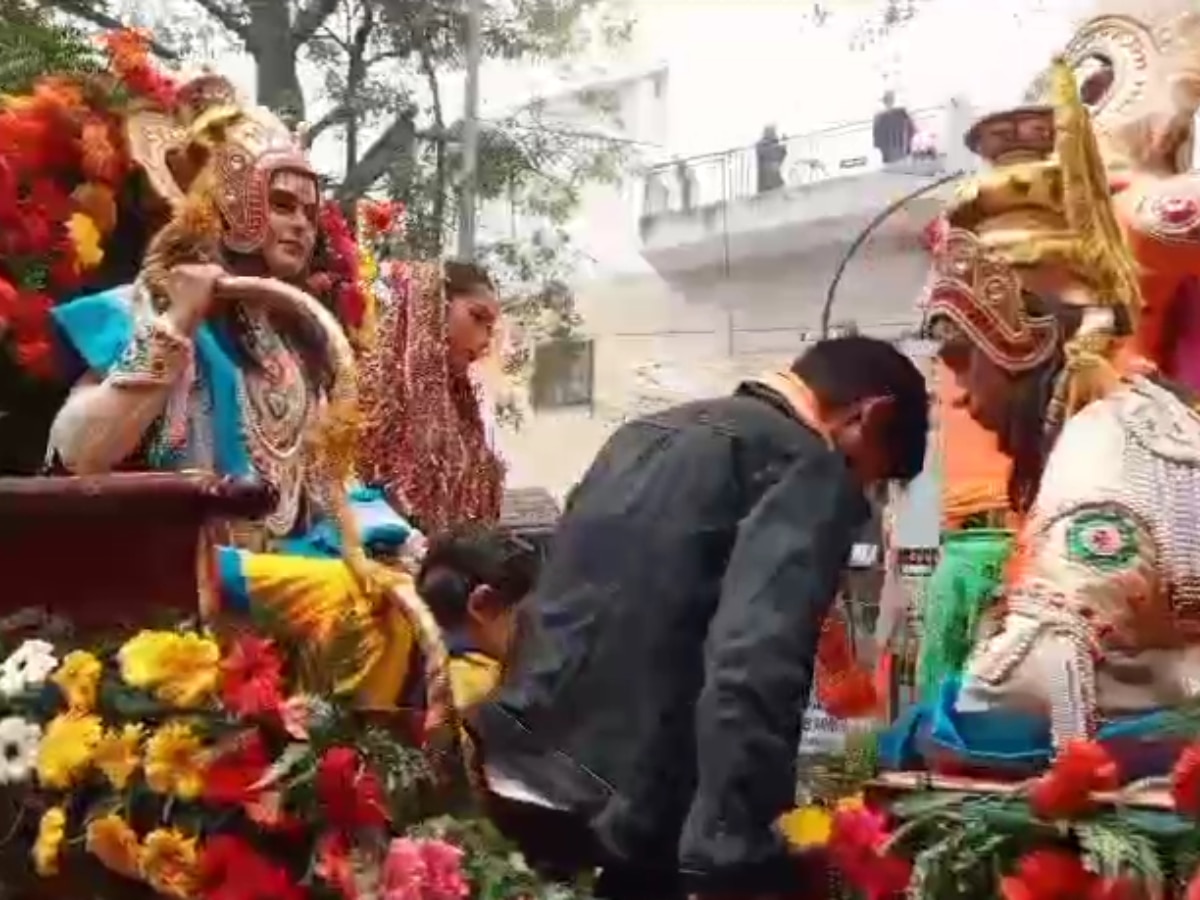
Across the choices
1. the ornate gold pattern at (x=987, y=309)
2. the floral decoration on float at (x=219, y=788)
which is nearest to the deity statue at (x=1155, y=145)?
the ornate gold pattern at (x=987, y=309)

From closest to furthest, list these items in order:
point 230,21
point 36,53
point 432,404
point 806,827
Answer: point 806,827 → point 36,53 → point 432,404 → point 230,21

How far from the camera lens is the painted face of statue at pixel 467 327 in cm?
365

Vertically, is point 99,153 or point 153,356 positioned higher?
point 99,153

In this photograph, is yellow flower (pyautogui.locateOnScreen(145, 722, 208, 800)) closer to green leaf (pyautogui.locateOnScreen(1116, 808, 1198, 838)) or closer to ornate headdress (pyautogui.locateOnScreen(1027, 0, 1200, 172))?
green leaf (pyautogui.locateOnScreen(1116, 808, 1198, 838))

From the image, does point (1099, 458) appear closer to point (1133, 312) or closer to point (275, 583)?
point (1133, 312)

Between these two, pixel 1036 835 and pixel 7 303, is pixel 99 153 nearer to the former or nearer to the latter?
pixel 7 303

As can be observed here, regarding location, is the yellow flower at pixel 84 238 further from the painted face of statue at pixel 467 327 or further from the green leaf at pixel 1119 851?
the green leaf at pixel 1119 851

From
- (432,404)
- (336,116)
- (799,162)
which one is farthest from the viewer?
(336,116)

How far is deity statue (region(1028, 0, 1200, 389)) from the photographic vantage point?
2172 millimetres

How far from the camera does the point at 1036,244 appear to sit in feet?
7.12

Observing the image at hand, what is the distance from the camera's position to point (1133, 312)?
83.5 inches

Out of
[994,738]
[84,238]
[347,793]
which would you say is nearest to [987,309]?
[994,738]

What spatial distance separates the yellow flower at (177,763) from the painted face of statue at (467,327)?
1458mm

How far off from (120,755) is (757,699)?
2.61 ft
